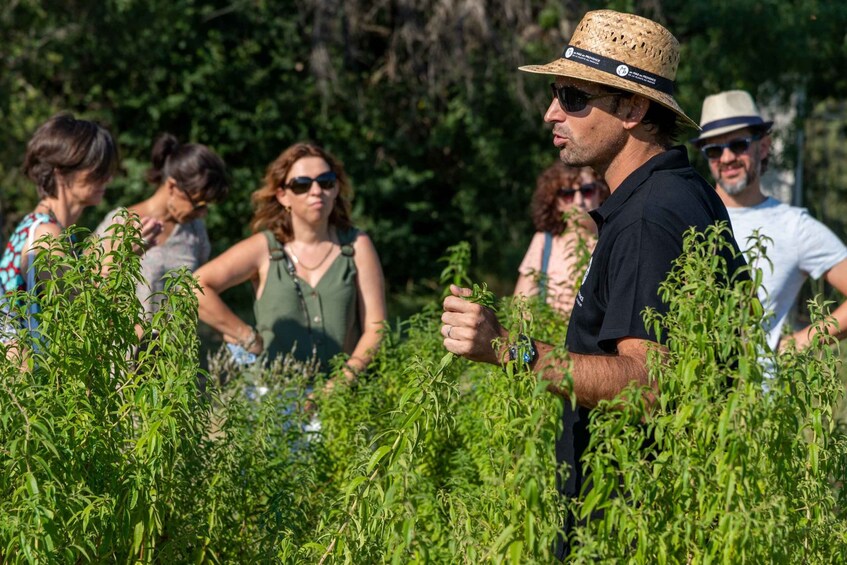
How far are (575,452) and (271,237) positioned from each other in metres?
2.53

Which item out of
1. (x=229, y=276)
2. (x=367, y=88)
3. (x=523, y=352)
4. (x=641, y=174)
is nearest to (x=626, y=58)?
(x=641, y=174)

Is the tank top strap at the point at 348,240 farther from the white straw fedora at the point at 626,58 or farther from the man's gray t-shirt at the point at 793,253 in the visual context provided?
the white straw fedora at the point at 626,58

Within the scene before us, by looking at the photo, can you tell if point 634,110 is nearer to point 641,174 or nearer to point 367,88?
point 641,174

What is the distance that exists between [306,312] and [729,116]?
1.99 metres

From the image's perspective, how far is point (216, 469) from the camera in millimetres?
3004

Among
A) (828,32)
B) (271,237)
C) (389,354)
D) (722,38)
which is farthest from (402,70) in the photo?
(389,354)

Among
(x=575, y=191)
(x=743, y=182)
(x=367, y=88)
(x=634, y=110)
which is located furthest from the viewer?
(x=367, y=88)

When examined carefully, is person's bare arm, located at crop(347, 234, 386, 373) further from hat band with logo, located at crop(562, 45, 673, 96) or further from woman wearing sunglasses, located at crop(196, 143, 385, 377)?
hat band with logo, located at crop(562, 45, 673, 96)

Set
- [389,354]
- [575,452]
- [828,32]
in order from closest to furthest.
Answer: [575,452], [389,354], [828,32]

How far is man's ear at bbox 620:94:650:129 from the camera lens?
113 inches

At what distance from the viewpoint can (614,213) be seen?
2746mm

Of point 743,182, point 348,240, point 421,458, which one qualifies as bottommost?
point 421,458

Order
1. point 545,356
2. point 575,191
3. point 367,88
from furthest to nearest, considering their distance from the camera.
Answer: point 367,88
point 575,191
point 545,356

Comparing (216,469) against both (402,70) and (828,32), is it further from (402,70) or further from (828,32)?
(402,70)
